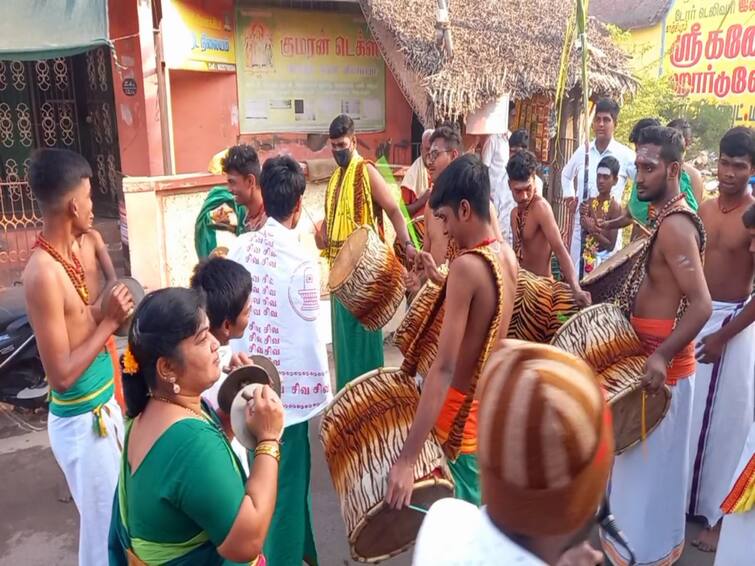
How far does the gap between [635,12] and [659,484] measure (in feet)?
71.6

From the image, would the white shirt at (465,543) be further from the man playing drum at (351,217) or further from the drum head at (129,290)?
the man playing drum at (351,217)

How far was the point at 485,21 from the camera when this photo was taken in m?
9.02

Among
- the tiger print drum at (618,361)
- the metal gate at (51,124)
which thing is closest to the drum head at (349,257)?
the tiger print drum at (618,361)

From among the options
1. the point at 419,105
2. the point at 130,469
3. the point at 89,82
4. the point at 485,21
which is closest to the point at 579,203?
the point at 419,105

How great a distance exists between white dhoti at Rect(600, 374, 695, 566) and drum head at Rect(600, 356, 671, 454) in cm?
16

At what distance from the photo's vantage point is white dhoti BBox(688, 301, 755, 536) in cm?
349

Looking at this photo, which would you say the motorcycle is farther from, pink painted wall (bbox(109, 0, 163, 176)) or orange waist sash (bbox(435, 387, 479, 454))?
orange waist sash (bbox(435, 387, 479, 454))

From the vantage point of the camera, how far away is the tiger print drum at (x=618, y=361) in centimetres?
271

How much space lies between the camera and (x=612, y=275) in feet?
10.7

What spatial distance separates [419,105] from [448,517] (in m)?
7.77

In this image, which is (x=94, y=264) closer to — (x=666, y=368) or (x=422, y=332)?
(x=422, y=332)

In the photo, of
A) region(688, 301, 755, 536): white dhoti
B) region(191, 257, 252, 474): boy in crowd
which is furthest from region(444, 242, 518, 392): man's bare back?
region(688, 301, 755, 536): white dhoti

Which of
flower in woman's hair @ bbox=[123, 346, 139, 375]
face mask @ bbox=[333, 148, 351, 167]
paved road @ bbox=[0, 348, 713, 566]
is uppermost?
face mask @ bbox=[333, 148, 351, 167]

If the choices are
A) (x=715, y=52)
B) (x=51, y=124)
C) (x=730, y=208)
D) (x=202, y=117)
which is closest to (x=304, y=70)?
(x=202, y=117)
